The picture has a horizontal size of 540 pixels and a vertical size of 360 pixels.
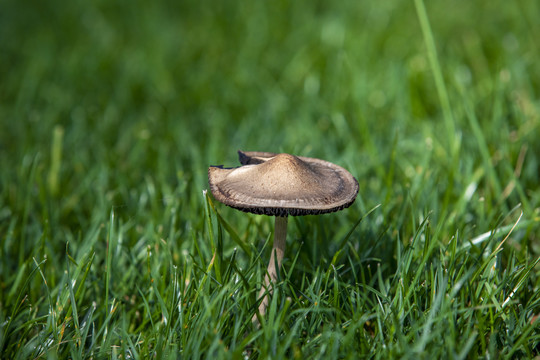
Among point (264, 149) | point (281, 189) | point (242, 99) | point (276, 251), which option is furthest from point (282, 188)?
point (242, 99)

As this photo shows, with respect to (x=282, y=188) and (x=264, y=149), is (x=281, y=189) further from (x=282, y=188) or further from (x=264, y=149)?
(x=264, y=149)

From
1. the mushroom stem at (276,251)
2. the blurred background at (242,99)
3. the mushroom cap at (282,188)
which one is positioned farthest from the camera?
the blurred background at (242,99)

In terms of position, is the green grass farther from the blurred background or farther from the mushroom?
the mushroom

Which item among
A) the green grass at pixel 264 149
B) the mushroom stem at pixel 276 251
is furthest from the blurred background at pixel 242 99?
the mushroom stem at pixel 276 251

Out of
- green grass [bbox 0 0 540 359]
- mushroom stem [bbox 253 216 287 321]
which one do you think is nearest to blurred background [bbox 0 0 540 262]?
green grass [bbox 0 0 540 359]

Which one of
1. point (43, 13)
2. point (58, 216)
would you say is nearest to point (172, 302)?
point (58, 216)

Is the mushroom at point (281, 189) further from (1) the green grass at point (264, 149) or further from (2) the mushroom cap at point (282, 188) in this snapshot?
(1) the green grass at point (264, 149)
